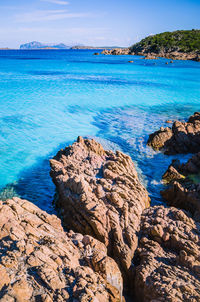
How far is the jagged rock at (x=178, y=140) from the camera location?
50.5 feet

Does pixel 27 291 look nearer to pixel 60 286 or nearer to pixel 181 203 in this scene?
pixel 60 286

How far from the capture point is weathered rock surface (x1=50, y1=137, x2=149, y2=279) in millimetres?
7027

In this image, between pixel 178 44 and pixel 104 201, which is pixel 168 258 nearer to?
pixel 104 201

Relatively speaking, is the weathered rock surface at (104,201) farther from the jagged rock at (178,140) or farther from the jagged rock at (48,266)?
the jagged rock at (178,140)

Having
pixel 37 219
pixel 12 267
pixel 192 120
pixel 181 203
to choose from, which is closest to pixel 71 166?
pixel 37 219

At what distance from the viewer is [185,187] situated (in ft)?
32.6

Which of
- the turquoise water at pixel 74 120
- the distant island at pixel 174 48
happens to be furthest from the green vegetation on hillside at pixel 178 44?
the turquoise water at pixel 74 120

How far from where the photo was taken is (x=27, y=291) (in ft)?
14.8

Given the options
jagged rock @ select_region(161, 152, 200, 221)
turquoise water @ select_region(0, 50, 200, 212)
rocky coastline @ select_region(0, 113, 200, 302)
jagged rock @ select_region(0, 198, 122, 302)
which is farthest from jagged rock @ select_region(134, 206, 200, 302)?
turquoise water @ select_region(0, 50, 200, 212)

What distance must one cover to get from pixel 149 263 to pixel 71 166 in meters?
5.22

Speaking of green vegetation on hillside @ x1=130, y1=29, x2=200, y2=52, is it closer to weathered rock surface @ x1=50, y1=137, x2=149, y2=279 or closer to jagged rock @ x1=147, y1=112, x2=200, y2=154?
jagged rock @ x1=147, y1=112, x2=200, y2=154

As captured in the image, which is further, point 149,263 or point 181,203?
point 181,203

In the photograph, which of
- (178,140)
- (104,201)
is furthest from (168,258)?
(178,140)

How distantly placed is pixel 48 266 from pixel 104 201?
10.8 ft
